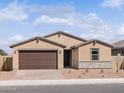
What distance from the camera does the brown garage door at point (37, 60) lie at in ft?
131

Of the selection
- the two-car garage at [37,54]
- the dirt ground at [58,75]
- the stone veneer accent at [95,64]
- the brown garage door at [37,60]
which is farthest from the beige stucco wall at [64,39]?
the dirt ground at [58,75]

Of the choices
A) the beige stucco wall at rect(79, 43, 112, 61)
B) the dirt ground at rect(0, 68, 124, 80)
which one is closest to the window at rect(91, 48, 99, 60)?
the beige stucco wall at rect(79, 43, 112, 61)

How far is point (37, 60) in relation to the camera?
40031 mm

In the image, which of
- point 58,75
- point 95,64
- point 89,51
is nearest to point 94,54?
point 89,51

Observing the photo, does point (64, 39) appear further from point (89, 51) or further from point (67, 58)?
point (89, 51)

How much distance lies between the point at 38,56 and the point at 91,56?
20.1 ft

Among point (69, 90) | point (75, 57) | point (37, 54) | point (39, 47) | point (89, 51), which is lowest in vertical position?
point (69, 90)

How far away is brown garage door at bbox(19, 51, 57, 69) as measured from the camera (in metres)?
39.8

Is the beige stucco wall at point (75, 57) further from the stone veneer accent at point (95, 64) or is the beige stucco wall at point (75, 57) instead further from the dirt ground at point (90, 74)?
the dirt ground at point (90, 74)

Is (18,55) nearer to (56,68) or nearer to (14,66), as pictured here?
(14,66)

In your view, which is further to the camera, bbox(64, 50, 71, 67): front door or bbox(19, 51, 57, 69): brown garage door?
bbox(64, 50, 71, 67): front door

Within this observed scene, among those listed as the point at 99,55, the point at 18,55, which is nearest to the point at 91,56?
the point at 99,55

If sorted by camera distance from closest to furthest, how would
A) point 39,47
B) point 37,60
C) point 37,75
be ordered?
point 37,75, point 37,60, point 39,47

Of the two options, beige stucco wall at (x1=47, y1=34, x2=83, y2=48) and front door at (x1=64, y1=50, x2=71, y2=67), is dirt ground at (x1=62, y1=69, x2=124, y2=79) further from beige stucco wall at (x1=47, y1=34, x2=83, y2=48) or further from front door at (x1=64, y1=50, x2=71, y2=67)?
beige stucco wall at (x1=47, y1=34, x2=83, y2=48)
